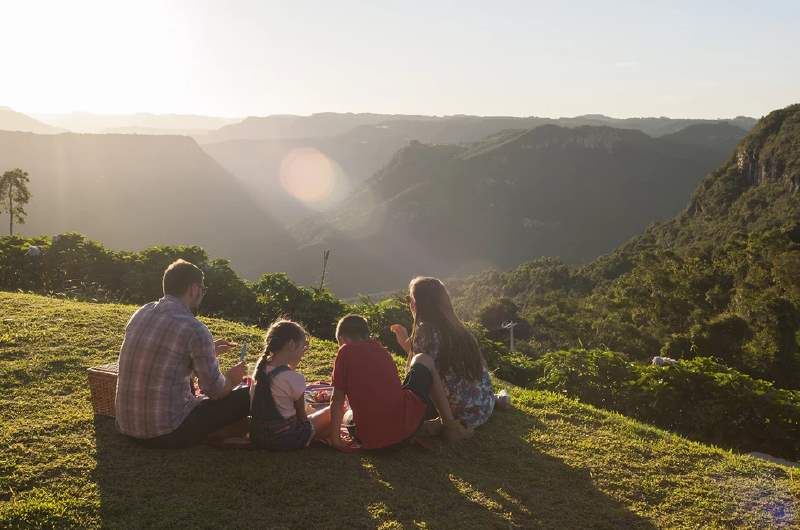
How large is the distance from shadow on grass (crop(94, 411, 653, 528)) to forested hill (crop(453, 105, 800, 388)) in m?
8.67

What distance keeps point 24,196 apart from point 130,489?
42152 millimetres

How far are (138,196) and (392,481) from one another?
4893 inches

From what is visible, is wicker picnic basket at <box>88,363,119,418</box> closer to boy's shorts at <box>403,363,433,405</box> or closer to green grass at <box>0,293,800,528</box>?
green grass at <box>0,293,800,528</box>

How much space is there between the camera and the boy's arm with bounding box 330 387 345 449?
5.16m

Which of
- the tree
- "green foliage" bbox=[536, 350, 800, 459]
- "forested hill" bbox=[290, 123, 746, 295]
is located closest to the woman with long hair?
"green foliage" bbox=[536, 350, 800, 459]

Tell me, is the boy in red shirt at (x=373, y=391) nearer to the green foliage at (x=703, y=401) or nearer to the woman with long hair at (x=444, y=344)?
the woman with long hair at (x=444, y=344)

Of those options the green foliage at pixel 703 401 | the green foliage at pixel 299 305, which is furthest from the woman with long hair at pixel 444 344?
the green foliage at pixel 299 305

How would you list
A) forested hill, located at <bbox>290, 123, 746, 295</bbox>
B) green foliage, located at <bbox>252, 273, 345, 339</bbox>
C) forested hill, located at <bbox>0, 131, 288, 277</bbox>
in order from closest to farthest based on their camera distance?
green foliage, located at <bbox>252, 273, 345, 339</bbox>, forested hill, located at <bbox>0, 131, 288, 277</bbox>, forested hill, located at <bbox>290, 123, 746, 295</bbox>

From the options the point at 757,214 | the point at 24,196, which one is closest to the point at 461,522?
the point at 24,196

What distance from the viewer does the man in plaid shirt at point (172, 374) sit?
15.5 ft

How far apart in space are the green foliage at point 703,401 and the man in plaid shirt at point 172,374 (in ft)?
17.3

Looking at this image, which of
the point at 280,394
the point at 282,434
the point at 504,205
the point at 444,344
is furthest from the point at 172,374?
the point at 504,205

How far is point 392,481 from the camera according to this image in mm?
5043

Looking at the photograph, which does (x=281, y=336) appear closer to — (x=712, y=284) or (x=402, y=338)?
(x=402, y=338)
